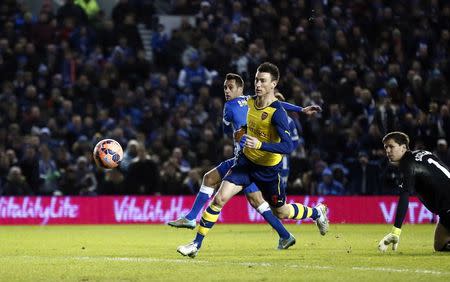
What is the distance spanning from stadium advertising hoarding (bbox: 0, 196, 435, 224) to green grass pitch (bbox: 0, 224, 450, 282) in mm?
3488

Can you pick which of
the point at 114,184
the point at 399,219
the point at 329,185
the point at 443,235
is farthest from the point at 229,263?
the point at 114,184

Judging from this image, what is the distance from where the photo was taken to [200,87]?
23.3 meters

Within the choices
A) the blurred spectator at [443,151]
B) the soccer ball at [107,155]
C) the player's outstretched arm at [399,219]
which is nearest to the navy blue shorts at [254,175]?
the player's outstretched arm at [399,219]

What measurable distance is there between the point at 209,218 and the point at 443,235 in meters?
2.85

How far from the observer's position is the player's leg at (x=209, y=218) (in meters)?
10.9

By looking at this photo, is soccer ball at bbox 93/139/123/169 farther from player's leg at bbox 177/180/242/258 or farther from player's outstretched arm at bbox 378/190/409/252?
player's outstretched arm at bbox 378/190/409/252

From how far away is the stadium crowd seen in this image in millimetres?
21219

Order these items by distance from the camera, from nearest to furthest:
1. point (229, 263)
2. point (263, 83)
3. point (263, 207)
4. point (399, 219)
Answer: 1. point (229, 263)
2. point (399, 219)
3. point (263, 83)
4. point (263, 207)

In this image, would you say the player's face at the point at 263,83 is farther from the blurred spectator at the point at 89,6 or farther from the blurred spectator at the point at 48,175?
the blurred spectator at the point at 89,6

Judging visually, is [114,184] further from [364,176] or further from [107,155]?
[107,155]

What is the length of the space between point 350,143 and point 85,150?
574cm

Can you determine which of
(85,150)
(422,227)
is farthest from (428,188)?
(85,150)

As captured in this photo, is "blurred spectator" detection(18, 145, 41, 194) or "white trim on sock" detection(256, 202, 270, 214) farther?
"blurred spectator" detection(18, 145, 41, 194)

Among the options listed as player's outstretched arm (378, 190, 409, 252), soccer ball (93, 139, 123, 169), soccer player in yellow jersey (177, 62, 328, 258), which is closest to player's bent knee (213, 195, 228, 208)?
soccer player in yellow jersey (177, 62, 328, 258)
